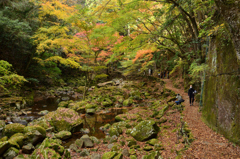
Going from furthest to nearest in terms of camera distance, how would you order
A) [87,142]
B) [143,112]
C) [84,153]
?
[143,112]
[87,142]
[84,153]

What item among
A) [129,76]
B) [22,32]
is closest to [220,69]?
[22,32]

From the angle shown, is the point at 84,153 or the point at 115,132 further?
the point at 115,132

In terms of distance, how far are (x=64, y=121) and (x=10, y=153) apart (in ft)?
10.4

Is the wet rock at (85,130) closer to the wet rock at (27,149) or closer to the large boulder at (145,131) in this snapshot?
the large boulder at (145,131)

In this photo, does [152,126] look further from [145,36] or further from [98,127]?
[145,36]

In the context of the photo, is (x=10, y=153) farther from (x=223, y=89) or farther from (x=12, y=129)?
(x=223, y=89)

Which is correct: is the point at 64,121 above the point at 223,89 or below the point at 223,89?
below

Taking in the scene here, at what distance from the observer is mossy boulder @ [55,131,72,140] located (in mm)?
6907

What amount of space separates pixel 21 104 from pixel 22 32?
243 inches

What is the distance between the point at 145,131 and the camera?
22.3ft

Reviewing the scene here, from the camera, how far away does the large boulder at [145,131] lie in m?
6.54

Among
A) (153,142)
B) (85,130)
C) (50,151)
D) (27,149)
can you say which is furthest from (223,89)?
(27,149)

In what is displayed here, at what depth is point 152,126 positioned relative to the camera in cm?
682

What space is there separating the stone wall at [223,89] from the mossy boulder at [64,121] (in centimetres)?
686
